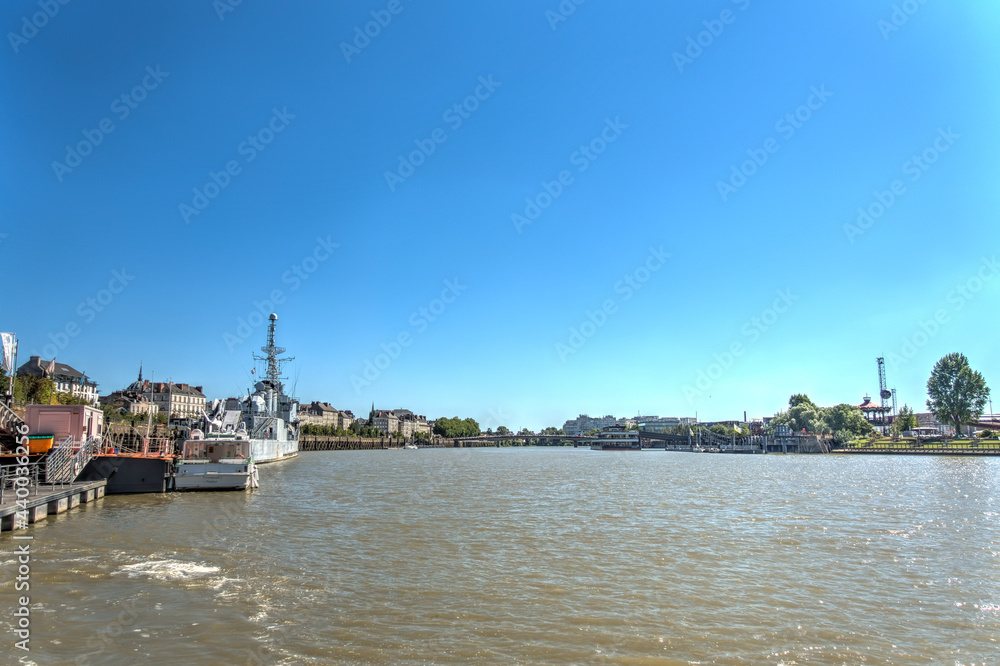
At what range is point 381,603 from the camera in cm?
1223

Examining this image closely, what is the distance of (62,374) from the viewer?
127 metres

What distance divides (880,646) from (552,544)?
10.2 meters

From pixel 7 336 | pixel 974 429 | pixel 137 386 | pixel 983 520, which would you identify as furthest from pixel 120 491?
pixel 974 429

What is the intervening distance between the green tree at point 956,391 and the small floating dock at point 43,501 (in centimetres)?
14511

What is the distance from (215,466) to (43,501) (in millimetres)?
12120

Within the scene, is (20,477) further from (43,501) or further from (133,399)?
(133,399)

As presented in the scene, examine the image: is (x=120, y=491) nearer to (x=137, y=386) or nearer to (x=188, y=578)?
(x=188, y=578)

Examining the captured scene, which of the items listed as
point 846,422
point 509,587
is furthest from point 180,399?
point 846,422

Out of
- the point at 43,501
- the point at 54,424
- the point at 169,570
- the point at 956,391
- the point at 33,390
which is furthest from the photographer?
the point at 956,391

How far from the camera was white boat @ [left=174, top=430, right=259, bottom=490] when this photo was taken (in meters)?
34.2

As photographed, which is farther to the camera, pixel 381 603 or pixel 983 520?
pixel 983 520

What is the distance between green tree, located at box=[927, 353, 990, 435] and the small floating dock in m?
145

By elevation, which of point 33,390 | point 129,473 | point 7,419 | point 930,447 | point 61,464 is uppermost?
point 33,390

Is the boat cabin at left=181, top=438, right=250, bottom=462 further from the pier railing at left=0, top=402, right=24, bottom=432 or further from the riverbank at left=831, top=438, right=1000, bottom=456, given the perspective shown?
the riverbank at left=831, top=438, right=1000, bottom=456
